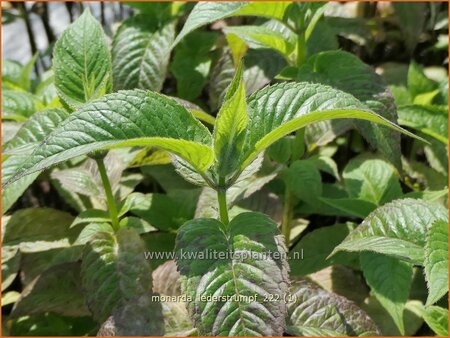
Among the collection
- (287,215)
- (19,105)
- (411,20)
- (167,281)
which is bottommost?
(167,281)

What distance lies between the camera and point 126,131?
828mm

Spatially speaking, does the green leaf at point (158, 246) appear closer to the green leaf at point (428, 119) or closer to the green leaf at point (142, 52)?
the green leaf at point (142, 52)

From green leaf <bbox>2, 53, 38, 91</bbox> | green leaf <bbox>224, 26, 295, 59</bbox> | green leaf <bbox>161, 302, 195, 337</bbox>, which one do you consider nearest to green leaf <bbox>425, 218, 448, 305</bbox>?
green leaf <bbox>161, 302, 195, 337</bbox>

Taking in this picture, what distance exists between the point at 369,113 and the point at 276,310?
273 mm

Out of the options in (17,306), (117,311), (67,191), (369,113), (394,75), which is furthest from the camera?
(394,75)

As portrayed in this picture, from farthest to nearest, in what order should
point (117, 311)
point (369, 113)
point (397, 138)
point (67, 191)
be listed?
point (67, 191) → point (397, 138) → point (117, 311) → point (369, 113)

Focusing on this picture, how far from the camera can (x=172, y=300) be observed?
3.69 feet

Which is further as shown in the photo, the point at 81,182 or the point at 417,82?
the point at 417,82

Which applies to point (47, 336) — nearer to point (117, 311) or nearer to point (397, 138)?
point (117, 311)

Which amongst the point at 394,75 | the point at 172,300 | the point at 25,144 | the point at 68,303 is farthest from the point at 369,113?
the point at 394,75

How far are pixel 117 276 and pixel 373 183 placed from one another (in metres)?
0.53

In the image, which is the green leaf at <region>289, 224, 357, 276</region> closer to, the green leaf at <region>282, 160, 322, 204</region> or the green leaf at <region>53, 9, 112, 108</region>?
the green leaf at <region>282, 160, 322, 204</region>

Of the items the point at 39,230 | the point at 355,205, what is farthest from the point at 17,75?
the point at 355,205

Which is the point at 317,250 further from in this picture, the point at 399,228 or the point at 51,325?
the point at 51,325
